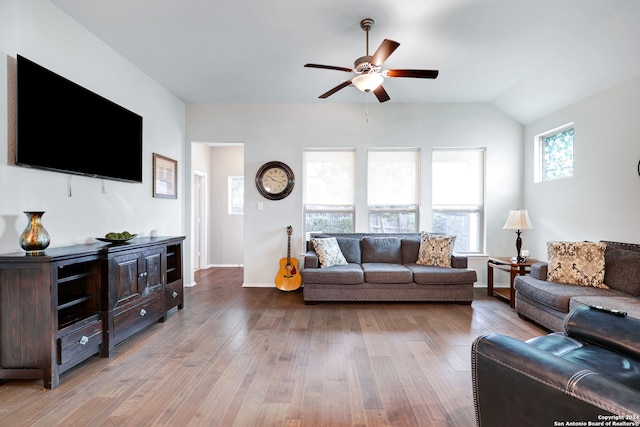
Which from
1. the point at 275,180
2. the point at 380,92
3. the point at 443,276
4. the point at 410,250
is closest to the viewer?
the point at 380,92

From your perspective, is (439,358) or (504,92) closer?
(439,358)

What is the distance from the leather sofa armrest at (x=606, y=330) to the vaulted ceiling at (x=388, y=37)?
7.99 feet

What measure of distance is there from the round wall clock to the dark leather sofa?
377 centimetres

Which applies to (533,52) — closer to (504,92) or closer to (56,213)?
(504,92)

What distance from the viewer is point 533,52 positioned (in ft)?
10.8

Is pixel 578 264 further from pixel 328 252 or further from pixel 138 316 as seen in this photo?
pixel 138 316

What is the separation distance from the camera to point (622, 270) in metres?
2.94

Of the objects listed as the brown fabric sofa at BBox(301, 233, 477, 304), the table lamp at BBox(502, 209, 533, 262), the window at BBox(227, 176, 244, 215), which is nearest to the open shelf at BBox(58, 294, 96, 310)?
the brown fabric sofa at BBox(301, 233, 477, 304)

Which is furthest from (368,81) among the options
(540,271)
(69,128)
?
(540,271)

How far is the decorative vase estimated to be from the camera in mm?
2141

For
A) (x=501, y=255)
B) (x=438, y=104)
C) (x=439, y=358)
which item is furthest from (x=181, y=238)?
(x=501, y=255)

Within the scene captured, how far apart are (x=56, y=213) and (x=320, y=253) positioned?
280 centimetres

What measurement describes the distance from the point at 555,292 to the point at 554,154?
2353mm

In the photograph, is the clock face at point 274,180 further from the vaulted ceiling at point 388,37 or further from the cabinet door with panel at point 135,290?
the cabinet door with panel at point 135,290
